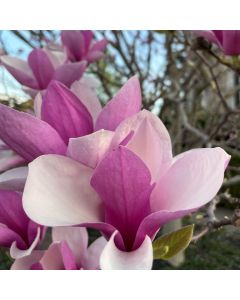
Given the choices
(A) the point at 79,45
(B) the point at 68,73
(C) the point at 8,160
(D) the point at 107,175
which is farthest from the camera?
(A) the point at 79,45

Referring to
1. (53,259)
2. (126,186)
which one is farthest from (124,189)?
(53,259)

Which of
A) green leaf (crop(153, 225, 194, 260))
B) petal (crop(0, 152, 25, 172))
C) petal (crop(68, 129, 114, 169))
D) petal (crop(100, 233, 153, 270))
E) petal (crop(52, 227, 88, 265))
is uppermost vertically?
petal (crop(68, 129, 114, 169))

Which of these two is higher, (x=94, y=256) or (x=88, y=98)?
(x=88, y=98)

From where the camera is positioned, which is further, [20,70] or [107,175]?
[20,70]

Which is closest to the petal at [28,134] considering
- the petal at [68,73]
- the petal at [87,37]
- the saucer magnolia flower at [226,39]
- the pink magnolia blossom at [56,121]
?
the pink magnolia blossom at [56,121]

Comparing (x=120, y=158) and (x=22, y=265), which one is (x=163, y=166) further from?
(x=22, y=265)

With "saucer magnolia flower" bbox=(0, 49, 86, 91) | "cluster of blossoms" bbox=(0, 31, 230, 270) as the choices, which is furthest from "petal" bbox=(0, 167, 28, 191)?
"saucer magnolia flower" bbox=(0, 49, 86, 91)

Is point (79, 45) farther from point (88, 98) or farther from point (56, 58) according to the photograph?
point (88, 98)

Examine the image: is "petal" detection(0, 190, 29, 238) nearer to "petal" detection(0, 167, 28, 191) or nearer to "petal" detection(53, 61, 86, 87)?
"petal" detection(0, 167, 28, 191)
